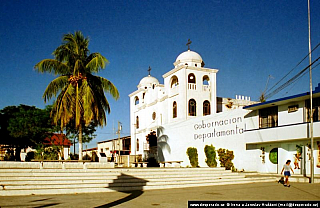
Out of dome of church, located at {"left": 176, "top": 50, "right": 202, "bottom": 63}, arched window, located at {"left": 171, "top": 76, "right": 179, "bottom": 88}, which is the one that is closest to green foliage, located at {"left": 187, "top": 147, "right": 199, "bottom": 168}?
arched window, located at {"left": 171, "top": 76, "right": 179, "bottom": 88}

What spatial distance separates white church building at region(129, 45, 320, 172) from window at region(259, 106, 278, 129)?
0.63 m

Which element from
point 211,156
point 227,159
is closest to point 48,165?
point 227,159

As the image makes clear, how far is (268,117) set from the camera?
25750 millimetres

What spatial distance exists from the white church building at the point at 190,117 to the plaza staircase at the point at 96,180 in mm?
7252

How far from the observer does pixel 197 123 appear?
32875mm

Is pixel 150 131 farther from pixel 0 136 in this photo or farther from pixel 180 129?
pixel 0 136

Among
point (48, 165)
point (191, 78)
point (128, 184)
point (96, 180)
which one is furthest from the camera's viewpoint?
point (191, 78)

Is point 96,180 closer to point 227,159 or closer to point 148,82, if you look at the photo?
point 227,159

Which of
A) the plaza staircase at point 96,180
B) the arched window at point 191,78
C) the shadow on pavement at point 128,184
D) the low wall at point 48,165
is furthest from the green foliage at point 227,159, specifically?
the arched window at point 191,78

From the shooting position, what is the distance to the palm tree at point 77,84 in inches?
893

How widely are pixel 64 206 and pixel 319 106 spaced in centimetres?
1742

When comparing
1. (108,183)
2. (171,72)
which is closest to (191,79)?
(171,72)

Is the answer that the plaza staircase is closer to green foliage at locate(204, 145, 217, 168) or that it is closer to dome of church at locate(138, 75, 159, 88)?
green foliage at locate(204, 145, 217, 168)

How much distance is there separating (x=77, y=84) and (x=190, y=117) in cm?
1965
